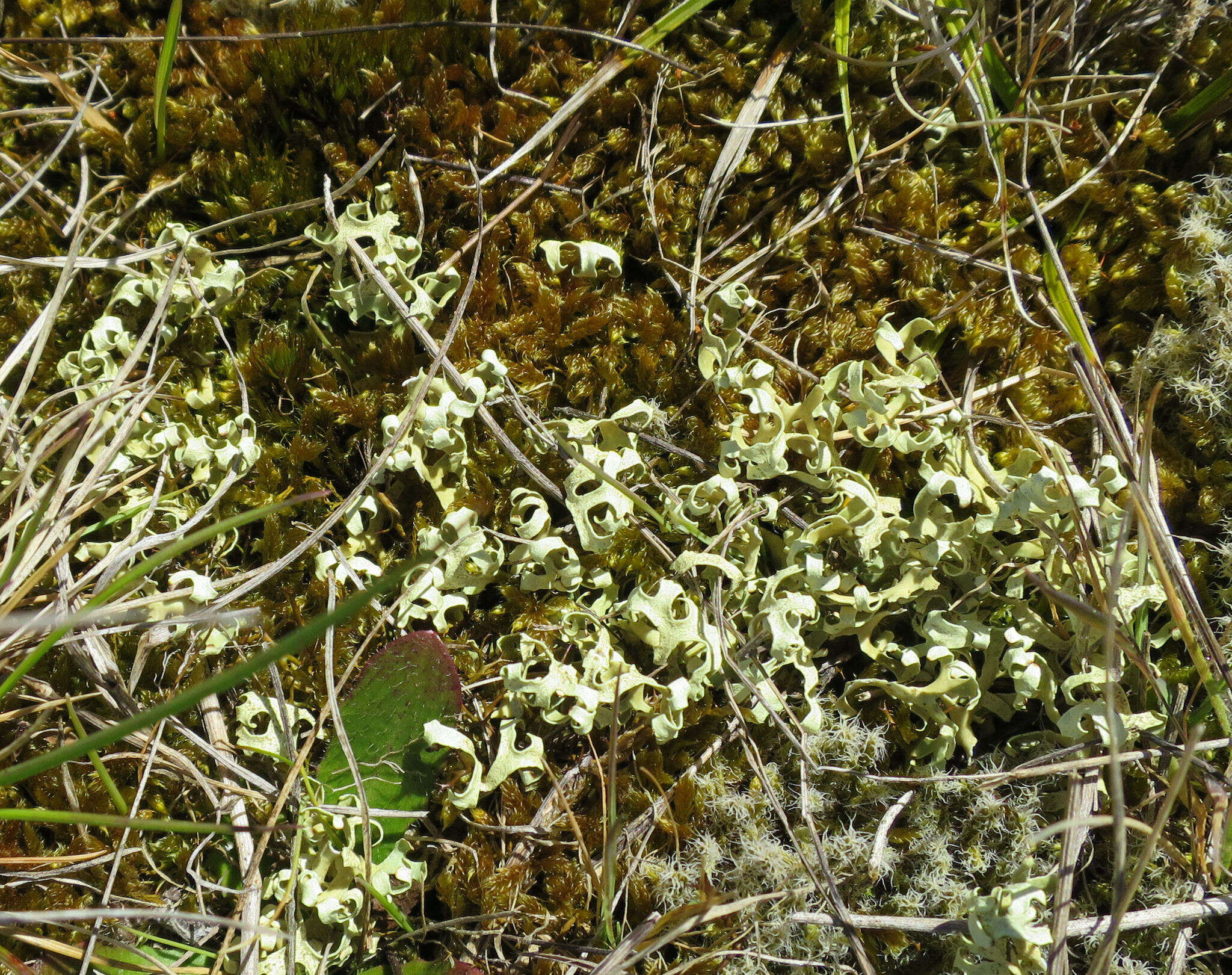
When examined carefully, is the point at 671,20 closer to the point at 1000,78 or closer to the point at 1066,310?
the point at 1000,78

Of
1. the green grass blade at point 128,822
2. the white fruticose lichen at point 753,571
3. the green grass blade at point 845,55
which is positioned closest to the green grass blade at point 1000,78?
the green grass blade at point 845,55

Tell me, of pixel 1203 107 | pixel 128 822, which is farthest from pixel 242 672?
pixel 1203 107

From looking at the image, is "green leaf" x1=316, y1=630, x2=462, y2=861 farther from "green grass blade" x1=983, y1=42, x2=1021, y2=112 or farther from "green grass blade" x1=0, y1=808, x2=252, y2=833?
"green grass blade" x1=983, y1=42, x2=1021, y2=112

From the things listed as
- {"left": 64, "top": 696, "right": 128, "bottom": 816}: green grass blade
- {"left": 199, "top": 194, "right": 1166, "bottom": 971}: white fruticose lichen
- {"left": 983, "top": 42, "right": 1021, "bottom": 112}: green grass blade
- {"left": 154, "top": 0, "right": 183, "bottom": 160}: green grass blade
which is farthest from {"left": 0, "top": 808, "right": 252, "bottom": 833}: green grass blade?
{"left": 983, "top": 42, "right": 1021, "bottom": 112}: green grass blade

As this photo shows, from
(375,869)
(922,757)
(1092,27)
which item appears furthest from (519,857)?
(1092,27)

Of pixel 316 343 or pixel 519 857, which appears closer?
pixel 519 857

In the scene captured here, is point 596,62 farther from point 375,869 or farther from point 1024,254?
point 375,869
